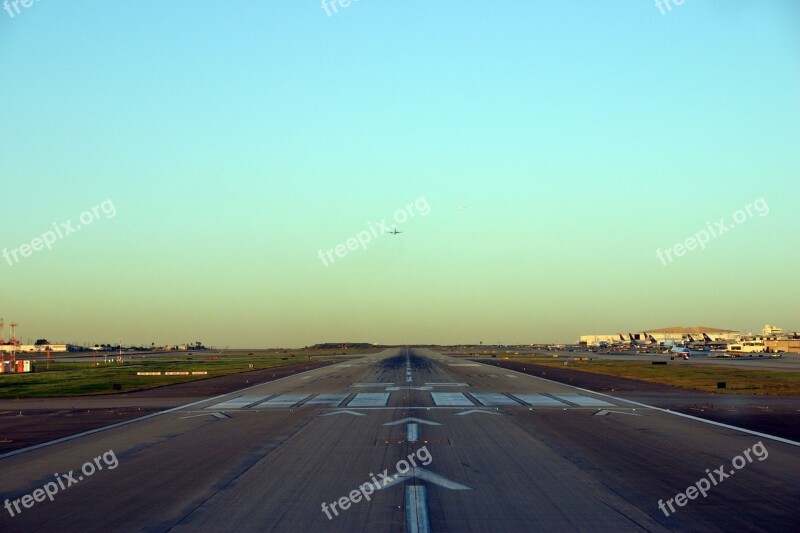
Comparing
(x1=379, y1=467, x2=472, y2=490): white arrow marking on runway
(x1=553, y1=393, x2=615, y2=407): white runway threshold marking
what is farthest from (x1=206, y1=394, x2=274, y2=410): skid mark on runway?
(x1=379, y1=467, x2=472, y2=490): white arrow marking on runway

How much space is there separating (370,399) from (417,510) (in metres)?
26.2

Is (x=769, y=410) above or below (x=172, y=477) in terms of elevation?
below

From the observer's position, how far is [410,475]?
645 inches

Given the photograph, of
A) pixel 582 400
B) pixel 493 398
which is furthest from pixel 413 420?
pixel 582 400

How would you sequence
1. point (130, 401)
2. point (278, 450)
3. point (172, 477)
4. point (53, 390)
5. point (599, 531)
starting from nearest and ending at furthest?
1. point (599, 531)
2. point (172, 477)
3. point (278, 450)
4. point (130, 401)
5. point (53, 390)

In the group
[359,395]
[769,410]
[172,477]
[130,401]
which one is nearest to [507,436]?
[172,477]

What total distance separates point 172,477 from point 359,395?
25.5m

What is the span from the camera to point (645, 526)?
468 inches

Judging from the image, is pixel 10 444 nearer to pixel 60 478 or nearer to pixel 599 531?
pixel 60 478

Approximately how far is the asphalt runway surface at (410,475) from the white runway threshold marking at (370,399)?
5.20 meters

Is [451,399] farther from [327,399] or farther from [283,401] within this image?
[283,401]

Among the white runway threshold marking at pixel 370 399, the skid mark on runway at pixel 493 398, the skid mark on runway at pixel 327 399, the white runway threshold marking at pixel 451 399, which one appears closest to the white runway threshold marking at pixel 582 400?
the skid mark on runway at pixel 493 398

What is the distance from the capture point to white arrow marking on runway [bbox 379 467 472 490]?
15.2 meters

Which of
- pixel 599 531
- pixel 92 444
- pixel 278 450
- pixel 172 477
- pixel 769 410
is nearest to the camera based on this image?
pixel 599 531
